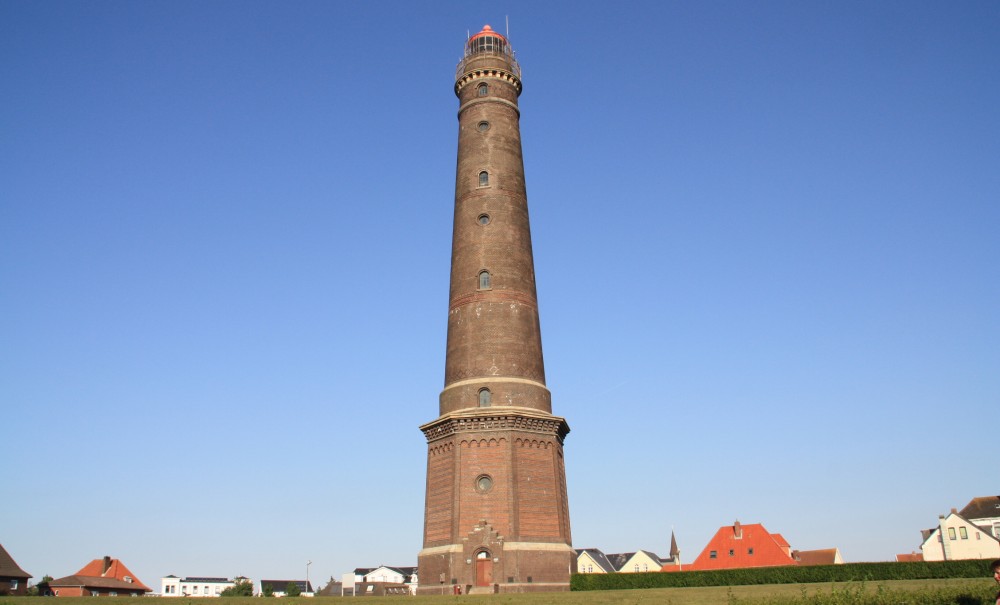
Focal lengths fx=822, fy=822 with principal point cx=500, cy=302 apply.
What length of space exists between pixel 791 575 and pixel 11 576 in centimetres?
5551

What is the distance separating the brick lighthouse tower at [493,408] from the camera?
109 feet

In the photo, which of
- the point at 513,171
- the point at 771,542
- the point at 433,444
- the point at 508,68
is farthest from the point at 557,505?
the point at 771,542

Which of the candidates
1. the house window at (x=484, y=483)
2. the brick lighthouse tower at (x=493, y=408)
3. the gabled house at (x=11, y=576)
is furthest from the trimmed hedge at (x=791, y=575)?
the gabled house at (x=11, y=576)

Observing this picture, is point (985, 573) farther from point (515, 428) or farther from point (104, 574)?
point (104, 574)

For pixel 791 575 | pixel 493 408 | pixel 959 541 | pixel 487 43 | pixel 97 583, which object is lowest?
pixel 791 575

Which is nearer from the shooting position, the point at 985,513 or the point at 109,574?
the point at 985,513

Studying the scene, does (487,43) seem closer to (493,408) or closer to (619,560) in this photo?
(493,408)

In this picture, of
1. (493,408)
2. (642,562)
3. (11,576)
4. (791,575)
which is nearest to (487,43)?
(493,408)

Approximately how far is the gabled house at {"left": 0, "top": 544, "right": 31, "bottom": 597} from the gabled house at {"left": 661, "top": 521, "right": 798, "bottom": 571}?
49.9m

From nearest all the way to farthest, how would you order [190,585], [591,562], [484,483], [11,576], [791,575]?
[484,483] → [791,575] → [11,576] → [591,562] → [190,585]

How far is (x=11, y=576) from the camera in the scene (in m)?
61.2

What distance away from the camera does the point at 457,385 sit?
3609 centimetres

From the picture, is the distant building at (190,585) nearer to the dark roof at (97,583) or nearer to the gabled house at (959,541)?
the dark roof at (97,583)

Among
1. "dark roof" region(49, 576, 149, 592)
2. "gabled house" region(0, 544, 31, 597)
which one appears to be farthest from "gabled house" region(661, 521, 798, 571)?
"dark roof" region(49, 576, 149, 592)
